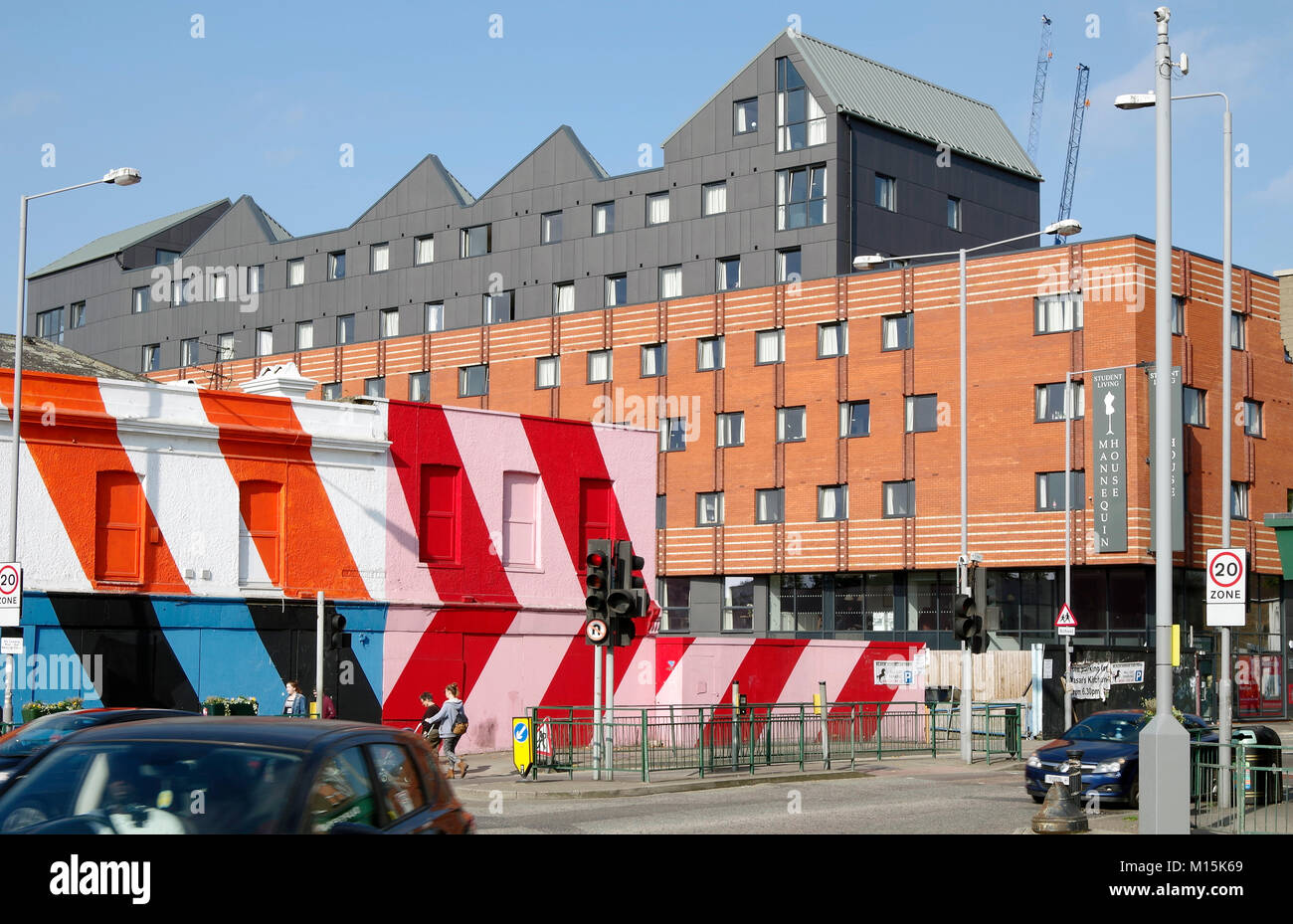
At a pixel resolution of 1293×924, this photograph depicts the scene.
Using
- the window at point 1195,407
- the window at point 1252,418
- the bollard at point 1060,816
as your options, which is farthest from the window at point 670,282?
the bollard at point 1060,816

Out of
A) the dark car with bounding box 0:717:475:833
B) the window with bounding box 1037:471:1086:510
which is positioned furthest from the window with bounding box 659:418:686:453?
the dark car with bounding box 0:717:475:833

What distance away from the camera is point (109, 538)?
29266 millimetres

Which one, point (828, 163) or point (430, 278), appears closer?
point (828, 163)

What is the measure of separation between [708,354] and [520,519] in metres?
24.2

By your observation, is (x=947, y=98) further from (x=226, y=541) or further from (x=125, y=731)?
(x=125, y=731)

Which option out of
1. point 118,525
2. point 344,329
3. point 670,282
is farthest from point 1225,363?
point 344,329

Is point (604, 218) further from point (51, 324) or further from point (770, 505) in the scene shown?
point (51, 324)

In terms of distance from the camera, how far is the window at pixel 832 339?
178 ft

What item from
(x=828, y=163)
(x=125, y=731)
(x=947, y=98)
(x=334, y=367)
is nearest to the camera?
(x=125, y=731)

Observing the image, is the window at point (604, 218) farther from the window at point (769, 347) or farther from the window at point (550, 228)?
the window at point (769, 347)

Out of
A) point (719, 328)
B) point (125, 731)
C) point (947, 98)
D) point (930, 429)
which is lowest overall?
point (125, 731)

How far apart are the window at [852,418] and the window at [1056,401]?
648cm

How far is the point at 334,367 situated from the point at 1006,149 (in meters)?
31.1
